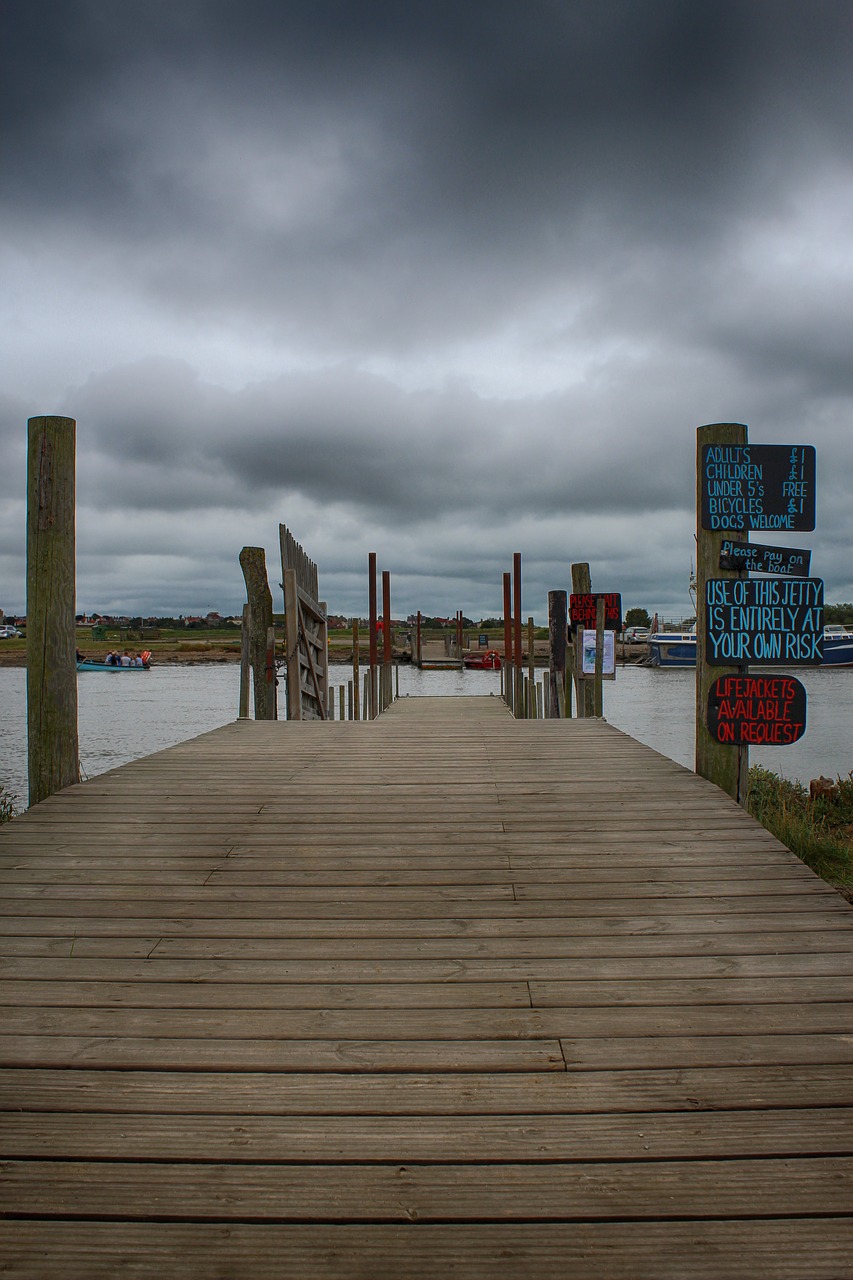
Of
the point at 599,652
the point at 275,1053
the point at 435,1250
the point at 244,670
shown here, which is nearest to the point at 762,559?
the point at 275,1053

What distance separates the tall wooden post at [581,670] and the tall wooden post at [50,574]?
6.76m

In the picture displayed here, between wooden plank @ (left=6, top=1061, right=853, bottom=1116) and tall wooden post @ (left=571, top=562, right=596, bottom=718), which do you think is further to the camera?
tall wooden post @ (left=571, top=562, right=596, bottom=718)

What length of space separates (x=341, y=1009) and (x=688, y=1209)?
3.62ft

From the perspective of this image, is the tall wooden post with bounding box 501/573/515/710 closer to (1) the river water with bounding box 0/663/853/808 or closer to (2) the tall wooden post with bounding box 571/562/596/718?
(2) the tall wooden post with bounding box 571/562/596/718

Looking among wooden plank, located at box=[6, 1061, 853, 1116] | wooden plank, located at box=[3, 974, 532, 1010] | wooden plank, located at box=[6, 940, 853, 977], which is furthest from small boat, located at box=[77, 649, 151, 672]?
wooden plank, located at box=[6, 1061, 853, 1116]

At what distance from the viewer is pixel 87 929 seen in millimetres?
3051

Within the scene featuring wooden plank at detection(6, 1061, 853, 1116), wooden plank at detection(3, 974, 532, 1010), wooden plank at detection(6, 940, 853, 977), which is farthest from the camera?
wooden plank at detection(6, 940, 853, 977)

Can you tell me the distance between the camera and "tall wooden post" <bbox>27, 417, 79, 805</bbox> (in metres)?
4.64

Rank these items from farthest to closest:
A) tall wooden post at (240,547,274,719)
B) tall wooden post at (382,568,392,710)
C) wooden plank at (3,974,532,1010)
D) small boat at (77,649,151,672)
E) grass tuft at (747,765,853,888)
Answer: small boat at (77,649,151,672) → tall wooden post at (382,568,392,710) → tall wooden post at (240,547,274,719) → grass tuft at (747,765,853,888) → wooden plank at (3,974,532,1010)

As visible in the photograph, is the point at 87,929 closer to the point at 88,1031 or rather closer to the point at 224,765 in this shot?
the point at 88,1031

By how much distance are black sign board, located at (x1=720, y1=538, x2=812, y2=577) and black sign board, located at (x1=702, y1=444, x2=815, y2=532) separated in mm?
127

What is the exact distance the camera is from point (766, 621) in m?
4.99

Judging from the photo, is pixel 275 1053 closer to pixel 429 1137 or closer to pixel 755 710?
pixel 429 1137

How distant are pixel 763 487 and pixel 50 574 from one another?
4176mm
